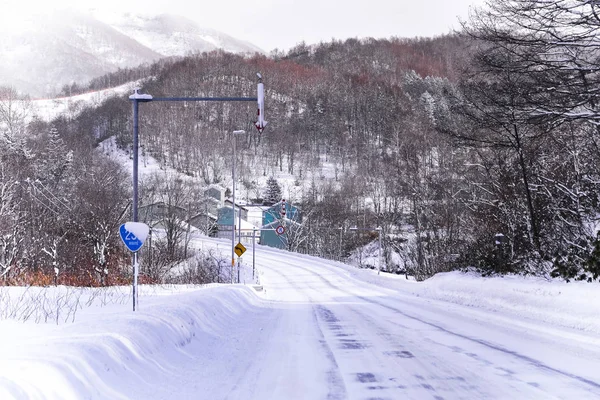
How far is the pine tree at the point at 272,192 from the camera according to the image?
114m

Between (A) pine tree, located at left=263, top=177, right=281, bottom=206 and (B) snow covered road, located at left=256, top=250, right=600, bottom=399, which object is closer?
(B) snow covered road, located at left=256, top=250, right=600, bottom=399

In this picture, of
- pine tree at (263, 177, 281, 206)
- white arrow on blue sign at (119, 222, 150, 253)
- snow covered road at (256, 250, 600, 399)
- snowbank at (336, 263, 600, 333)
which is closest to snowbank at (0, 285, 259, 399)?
white arrow on blue sign at (119, 222, 150, 253)

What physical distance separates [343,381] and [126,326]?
346 centimetres

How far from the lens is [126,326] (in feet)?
26.6

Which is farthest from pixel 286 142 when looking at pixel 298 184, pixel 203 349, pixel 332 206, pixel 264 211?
pixel 203 349

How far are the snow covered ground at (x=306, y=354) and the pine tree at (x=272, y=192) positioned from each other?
323 feet

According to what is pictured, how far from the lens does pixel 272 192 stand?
115500 mm

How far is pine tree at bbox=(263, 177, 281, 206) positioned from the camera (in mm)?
114312

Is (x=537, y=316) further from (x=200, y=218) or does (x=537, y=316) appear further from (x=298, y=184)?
(x=298, y=184)

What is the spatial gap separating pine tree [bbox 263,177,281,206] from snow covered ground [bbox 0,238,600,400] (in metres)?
98.5

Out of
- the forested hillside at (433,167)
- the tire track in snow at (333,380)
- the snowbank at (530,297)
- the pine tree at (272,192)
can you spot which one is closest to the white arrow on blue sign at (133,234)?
the tire track in snow at (333,380)

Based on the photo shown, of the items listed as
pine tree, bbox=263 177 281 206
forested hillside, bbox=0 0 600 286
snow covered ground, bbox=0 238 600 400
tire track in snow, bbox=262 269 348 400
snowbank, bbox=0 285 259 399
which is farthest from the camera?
pine tree, bbox=263 177 281 206

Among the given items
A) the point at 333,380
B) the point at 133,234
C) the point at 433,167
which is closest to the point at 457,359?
the point at 333,380

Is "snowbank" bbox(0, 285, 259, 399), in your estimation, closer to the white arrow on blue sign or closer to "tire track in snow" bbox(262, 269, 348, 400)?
the white arrow on blue sign
